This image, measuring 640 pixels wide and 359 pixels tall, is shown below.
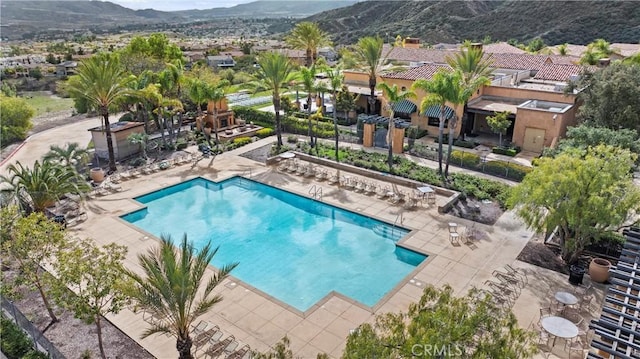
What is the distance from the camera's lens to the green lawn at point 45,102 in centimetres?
6335

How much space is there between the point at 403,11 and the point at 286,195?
156 meters

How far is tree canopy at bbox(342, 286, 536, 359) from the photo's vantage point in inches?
297

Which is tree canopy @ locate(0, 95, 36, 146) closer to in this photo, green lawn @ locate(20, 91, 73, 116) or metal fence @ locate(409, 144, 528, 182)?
green lawn @ locate(20, 91, 73, 116)

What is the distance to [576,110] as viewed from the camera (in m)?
35.2

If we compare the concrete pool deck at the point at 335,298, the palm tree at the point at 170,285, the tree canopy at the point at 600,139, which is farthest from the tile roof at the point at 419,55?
the palm tree at the point at 170,285

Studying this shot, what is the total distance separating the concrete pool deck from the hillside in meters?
98.4

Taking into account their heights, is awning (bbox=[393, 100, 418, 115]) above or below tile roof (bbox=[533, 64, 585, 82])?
below

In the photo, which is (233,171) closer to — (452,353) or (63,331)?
(63,331)

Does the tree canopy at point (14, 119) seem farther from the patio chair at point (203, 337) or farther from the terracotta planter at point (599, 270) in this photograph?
the terracotta planter at point (599, 270)

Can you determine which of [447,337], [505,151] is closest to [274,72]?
[505,151]

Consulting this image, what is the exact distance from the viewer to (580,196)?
55.7ft

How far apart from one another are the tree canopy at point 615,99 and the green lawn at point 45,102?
204ft

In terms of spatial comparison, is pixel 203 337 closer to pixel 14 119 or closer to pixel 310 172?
pixel 310 172

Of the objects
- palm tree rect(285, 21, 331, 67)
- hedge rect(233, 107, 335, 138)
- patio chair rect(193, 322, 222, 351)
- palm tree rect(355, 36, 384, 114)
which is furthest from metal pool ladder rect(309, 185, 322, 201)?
palm tree rect(285, 21, 331, 67)
